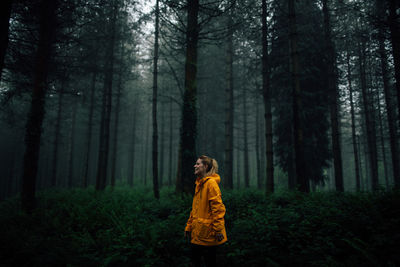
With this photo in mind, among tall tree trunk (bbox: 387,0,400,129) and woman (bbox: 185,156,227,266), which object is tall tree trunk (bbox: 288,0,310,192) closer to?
tall tree trunk (bbox: 387,0,400,129)

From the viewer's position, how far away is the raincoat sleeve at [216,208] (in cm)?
308

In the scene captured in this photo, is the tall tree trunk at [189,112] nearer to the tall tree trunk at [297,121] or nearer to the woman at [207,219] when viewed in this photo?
the tall tree trunk at [297,121]

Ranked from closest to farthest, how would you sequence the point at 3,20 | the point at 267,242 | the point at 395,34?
1. the point at 3,20
2. the point at 267,242
3. the point at 395,34

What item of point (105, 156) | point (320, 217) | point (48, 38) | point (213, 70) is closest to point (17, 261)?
point (320, 217)

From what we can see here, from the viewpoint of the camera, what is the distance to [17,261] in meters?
4.42

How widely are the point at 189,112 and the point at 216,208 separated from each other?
5.70m

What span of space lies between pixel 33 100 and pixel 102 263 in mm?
7310

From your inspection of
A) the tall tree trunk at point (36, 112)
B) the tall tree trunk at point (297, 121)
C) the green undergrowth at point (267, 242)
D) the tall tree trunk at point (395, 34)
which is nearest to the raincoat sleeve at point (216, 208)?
the green undergrowth at point (267, 242)

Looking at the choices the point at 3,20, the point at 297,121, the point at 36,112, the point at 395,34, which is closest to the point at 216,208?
the point at 3,20

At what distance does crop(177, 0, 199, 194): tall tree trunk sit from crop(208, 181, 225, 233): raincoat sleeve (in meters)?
4.87

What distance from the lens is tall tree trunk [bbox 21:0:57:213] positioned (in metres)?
8.16

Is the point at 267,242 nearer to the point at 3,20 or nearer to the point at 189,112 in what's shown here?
the point at 189,112

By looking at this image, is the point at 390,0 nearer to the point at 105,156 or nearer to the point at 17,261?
the point at 17,261

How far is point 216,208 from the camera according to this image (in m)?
3.15
